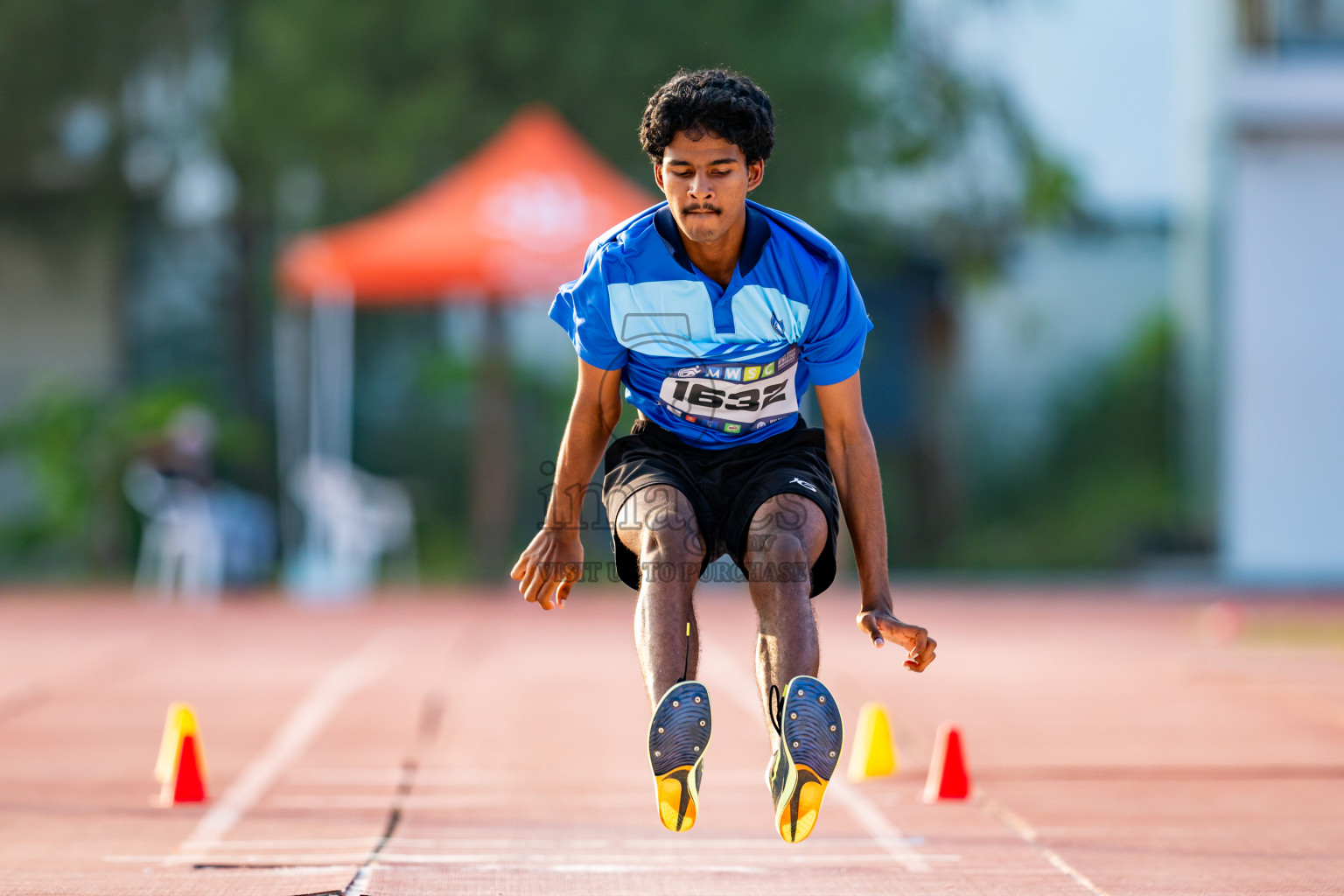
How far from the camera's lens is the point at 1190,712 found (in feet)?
27.5

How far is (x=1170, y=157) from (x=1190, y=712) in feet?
36.0

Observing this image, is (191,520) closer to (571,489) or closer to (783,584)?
(571,489)

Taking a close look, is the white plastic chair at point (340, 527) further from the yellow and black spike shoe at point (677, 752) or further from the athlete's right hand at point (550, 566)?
the yellow and black spike shoe at point (677, 752)

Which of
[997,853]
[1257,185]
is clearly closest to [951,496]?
[1257,185]

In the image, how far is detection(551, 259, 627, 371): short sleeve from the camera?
4332mm

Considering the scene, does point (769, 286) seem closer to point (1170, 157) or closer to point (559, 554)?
point (559, 554)

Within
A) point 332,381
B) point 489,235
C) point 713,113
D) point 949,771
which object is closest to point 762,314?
point 713,113

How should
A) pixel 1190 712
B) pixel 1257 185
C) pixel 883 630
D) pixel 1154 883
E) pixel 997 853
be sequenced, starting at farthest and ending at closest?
pixel 1257 185, pixel 1190 712, pixel 997 853, pixel 1154 883, pixel 883 630

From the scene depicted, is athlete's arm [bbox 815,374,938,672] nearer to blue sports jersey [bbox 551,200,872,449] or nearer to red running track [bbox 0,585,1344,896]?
blue sports jersey [bbox 551,200,872,449]

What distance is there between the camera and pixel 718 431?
4500 mm

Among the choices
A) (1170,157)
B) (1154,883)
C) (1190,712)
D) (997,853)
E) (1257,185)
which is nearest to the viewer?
(1154,883)

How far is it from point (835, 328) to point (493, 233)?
32.4 ft

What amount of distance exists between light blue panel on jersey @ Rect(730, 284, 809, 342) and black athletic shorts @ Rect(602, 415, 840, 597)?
347 mm

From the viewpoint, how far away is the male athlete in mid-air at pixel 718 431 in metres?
4.16
